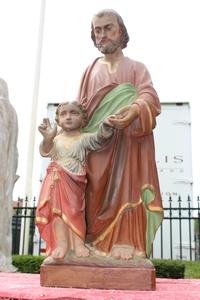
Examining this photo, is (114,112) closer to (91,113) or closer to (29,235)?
(91,113)

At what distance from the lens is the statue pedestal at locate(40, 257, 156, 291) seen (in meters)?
3.23

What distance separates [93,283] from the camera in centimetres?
326

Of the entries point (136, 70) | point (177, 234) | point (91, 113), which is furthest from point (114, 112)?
point (177, 234)

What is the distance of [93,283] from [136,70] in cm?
185

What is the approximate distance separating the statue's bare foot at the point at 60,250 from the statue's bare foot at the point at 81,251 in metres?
0.09

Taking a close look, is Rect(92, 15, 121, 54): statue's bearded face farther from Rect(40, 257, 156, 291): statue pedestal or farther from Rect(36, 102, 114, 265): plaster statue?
Rect(40, 257, 156, 291): statue pedestal

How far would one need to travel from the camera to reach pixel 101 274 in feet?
10.7

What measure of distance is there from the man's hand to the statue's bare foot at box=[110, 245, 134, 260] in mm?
933

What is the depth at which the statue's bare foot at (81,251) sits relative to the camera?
3379mm

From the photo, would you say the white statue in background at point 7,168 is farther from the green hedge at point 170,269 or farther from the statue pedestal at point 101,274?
the statue pedestal at point 101,274

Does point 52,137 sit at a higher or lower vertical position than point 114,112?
lower

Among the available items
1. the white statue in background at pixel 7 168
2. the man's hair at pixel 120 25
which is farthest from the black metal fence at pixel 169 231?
the man's hair at pixel 120 25

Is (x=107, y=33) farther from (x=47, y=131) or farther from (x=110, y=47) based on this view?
(x=47, y=131)

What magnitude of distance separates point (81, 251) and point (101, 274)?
238 mm
